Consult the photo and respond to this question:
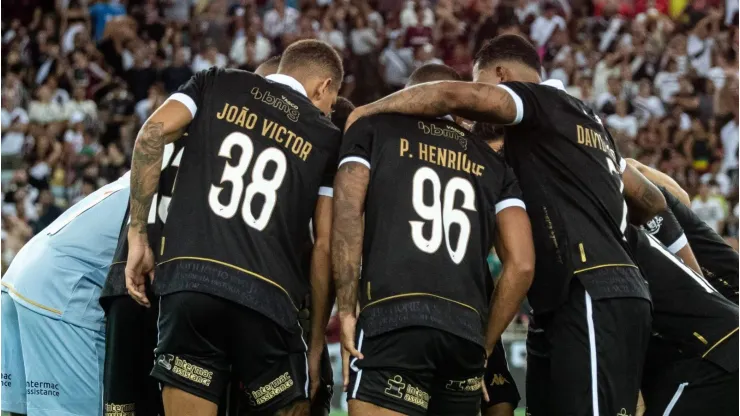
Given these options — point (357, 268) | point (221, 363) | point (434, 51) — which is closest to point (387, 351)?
point (357, 268)

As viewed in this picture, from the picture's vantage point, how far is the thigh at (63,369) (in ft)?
19.7

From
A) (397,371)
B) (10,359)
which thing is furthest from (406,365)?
(10,359)

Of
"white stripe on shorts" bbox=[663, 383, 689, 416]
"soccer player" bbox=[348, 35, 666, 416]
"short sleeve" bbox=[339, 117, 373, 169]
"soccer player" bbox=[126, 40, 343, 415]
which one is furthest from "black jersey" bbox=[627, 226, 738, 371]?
"soccer player" bbox=[126, 40, 343, 415]

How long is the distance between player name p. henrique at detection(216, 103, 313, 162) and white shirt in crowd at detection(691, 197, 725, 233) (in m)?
12.2

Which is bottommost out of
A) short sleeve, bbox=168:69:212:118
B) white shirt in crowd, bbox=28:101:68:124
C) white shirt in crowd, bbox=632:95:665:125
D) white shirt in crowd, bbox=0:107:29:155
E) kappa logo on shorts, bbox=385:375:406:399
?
kappa logo on shorts, bbox=385:375:406:399

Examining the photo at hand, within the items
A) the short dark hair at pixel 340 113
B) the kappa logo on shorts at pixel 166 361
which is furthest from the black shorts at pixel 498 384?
the kappa logo on shorts at pixel 166 361

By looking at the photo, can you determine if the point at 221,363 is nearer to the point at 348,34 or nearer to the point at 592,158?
the point at 592,158

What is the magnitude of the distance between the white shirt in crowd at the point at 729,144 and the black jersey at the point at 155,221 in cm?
1387

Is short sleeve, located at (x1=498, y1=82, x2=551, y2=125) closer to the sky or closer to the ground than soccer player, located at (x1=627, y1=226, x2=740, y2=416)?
closer to the sky

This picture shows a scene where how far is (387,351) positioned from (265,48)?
53.3 feet

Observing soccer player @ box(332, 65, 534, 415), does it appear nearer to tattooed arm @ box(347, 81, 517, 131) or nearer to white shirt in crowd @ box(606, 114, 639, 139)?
tattooed arm @ box(347, 81, 517, 131)

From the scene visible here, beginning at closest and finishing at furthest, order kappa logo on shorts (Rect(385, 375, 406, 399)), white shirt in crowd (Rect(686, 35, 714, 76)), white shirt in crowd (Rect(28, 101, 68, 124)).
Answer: kappa logo on shorts (Rect(385, 375, 406, 399)) < white shirt in crowd (Rect(28, 101, 68, 124)) < white shirt in crowd (Rect(686, 35, 714, 76))

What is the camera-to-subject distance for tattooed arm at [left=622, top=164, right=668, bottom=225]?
6.04 meters

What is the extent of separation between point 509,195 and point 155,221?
1779mm
